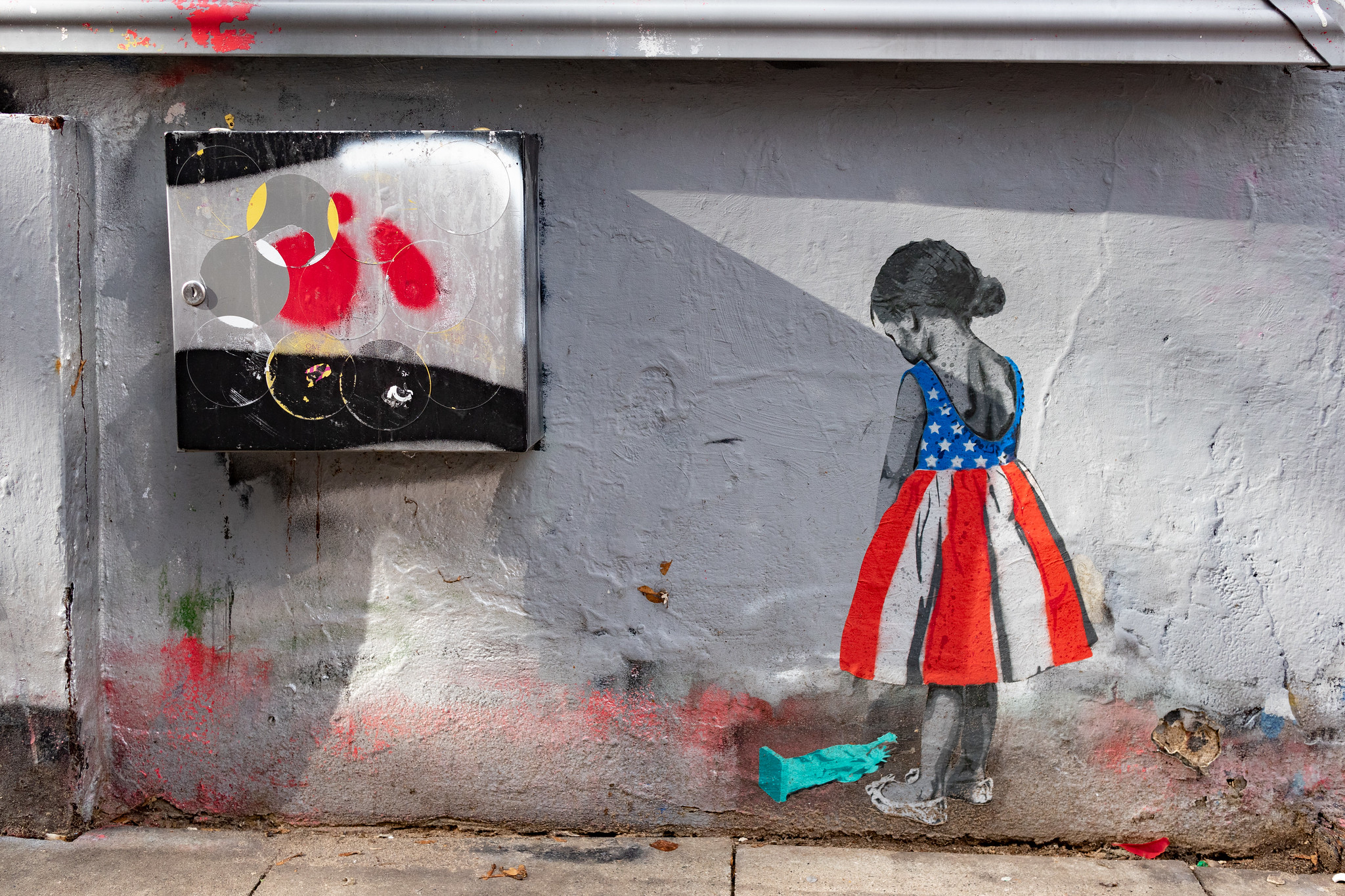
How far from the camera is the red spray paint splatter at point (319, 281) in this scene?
8.27 ft

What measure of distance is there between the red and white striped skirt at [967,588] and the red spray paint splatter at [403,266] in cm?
157

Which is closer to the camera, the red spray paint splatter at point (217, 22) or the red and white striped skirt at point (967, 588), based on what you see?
the red spray paint splatter at point (217, 22)

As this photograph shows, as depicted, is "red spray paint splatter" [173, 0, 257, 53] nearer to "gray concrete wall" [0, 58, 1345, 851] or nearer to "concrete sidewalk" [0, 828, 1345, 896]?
"gray concrete wall" [0, 58, 1345, 851]

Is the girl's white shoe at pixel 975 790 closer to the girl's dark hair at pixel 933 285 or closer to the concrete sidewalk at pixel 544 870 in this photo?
the concrete sidewalk at pixel 544 870

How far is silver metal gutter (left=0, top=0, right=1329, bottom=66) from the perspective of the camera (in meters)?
2.47

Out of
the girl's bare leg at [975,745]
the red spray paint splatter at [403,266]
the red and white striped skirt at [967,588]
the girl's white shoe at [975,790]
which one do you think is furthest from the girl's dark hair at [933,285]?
the girl's white shoe at [975,790]

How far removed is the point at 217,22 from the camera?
259 cm

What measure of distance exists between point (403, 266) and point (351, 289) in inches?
6.5

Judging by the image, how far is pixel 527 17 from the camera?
100 inches

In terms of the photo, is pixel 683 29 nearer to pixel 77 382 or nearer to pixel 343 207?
pixel 343 207

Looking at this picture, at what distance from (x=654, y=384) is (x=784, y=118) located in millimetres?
916

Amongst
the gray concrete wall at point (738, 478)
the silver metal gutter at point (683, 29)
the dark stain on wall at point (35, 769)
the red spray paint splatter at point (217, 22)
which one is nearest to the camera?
the silver metal gutter at point (683, 29)

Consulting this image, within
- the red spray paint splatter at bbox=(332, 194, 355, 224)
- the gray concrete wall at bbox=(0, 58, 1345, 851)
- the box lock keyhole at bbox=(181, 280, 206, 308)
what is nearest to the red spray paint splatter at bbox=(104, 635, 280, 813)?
the gray concrete wall at bbox=(0, 58, 1345, 851)

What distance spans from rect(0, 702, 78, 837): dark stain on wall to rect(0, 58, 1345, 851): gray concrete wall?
13 cm
